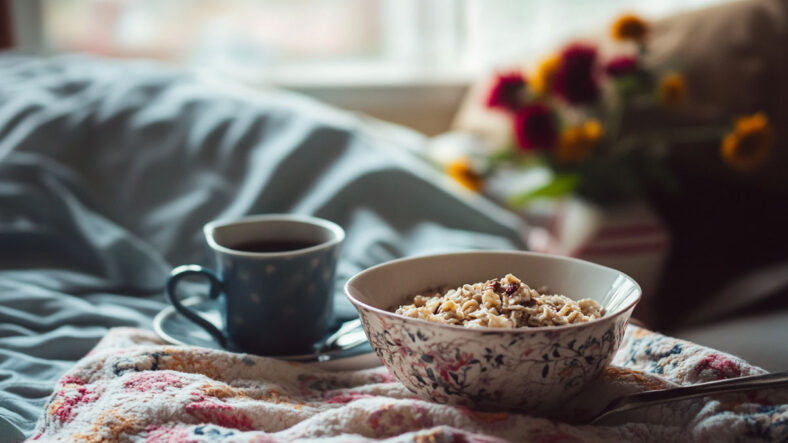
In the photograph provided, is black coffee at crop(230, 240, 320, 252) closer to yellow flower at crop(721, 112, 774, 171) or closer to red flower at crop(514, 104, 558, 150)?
red flower at crop(514, 104, 558, 150)

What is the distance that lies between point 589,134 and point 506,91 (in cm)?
17

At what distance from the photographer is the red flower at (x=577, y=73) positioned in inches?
49.3

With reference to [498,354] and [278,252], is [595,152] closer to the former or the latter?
[278,252]

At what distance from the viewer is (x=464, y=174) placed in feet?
4.63

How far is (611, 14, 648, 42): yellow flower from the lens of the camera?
1.24 m

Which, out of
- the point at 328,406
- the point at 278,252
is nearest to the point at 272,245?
the point at 278,252

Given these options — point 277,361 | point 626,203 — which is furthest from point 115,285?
point 626,203

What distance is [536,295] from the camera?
1.76 ft

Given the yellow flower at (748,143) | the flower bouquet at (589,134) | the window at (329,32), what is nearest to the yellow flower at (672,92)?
the flower bouquet at (589,134)

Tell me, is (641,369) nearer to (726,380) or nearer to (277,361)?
(726,380)

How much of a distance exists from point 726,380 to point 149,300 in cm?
63

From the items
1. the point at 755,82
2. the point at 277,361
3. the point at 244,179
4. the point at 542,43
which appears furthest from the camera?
the point at 542,43

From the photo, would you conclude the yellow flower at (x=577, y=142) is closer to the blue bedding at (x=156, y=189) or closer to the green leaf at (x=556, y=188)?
the green leaf at (x=556, y=188)

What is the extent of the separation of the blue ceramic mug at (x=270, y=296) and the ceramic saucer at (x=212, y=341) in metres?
0.02
